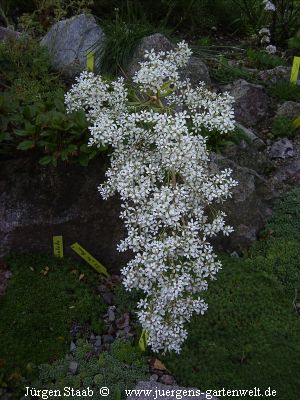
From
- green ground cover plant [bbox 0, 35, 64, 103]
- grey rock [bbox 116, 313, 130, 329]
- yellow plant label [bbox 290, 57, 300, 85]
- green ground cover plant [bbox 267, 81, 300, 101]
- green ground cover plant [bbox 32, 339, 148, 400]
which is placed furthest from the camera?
green ground cover plant [bbox 267, 81, 300, 101]

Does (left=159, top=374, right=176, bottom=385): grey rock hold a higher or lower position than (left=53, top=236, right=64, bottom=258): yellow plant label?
lower

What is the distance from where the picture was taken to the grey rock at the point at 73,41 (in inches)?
181

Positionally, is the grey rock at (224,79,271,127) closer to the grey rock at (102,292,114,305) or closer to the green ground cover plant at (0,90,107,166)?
the green ground cover plant at (0,90,107,166)

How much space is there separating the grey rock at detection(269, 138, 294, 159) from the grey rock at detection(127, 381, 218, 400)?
275 cm

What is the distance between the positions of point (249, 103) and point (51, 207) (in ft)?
9.07

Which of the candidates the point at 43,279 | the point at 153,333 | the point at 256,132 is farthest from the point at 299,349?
the point at 256,132

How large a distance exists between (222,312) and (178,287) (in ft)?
2.84

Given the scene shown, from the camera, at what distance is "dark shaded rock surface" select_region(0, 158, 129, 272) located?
339 cm

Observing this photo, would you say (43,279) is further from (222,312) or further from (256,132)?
(256,132)

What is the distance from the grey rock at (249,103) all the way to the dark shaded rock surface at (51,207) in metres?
2.29

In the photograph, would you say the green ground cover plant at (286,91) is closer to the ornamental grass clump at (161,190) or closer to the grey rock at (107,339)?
the ornamental grass clump at (161,190)

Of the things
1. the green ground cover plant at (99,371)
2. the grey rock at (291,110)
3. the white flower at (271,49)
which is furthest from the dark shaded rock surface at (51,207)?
the white flower at (271,49)

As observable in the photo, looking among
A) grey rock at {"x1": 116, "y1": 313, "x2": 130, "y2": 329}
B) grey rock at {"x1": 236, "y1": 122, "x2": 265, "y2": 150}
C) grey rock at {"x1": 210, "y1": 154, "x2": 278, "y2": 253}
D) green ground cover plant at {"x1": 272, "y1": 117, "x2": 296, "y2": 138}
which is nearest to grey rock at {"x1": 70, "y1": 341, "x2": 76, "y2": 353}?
grey rock at {"x1": 116, "y1": 313, "x2": 130, "y2": 329}

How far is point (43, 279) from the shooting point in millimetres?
3406
